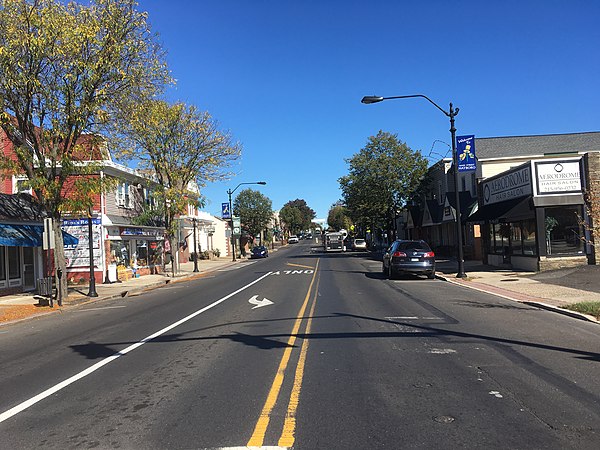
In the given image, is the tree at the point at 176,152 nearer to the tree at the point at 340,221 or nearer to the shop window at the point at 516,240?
the shop window at the point at 516,240

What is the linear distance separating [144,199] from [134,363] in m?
28.3

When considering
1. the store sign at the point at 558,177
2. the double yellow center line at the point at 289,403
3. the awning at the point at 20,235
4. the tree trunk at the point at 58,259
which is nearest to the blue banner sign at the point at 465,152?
the store sign at the point at 558,177

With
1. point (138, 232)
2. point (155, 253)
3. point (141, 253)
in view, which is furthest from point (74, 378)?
point (155, 253)

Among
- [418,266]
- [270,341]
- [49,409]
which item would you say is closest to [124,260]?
[418,266]

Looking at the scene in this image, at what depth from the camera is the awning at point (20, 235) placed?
18.9 m

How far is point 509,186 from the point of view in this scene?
24000 mm

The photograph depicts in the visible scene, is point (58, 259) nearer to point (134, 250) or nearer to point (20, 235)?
point (20, 235)

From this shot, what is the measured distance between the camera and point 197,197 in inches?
1420

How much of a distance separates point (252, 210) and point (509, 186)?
194ft

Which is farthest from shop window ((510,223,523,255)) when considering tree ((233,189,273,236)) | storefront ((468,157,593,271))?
tree ((233,189,273,236))

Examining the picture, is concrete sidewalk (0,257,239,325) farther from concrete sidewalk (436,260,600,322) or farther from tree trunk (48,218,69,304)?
concrete sidewalk (436,260,600,322)

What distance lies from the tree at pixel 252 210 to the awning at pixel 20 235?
5838cm

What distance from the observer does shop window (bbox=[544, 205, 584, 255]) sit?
21.2 meters

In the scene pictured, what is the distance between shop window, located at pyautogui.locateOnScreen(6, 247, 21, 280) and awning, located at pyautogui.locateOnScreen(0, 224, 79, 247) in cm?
148
